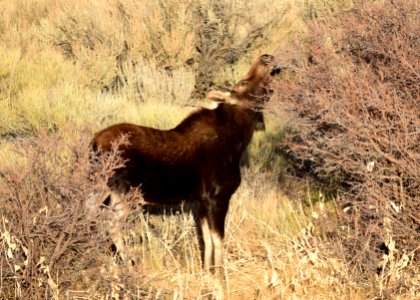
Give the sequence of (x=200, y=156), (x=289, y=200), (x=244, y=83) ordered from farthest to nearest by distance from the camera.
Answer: (x=289, y=200) < (x=244, y=83) < (x=200, y=156)

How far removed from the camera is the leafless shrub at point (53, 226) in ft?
16.0

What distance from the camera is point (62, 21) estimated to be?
13.1 m

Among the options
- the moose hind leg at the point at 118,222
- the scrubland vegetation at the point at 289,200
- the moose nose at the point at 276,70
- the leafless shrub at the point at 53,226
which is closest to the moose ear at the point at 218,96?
the scrubland vegetation at the point at 289,200

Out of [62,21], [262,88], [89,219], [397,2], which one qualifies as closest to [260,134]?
[262,88]

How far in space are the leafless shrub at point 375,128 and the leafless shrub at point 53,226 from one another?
5.22 ft

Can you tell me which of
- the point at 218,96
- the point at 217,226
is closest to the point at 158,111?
the point at 218,96

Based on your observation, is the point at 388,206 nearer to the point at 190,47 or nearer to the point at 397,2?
the point at 397,2

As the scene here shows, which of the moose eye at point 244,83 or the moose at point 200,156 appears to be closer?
the moose at point 200,156

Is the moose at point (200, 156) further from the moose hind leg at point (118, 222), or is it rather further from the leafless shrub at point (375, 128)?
the leafless shrub at point (375, 128)

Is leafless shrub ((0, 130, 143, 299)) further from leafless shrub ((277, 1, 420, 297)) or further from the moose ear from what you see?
leafless shrub ((277, 1, 420, 297))

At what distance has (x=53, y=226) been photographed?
16.3ft

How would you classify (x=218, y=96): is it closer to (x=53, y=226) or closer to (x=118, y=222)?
(x=118, y=222)

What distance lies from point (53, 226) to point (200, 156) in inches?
52.5

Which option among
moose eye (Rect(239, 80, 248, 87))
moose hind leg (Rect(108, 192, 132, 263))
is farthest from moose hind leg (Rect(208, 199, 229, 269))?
moose eye (Rect(239, 80, 248, 87))
